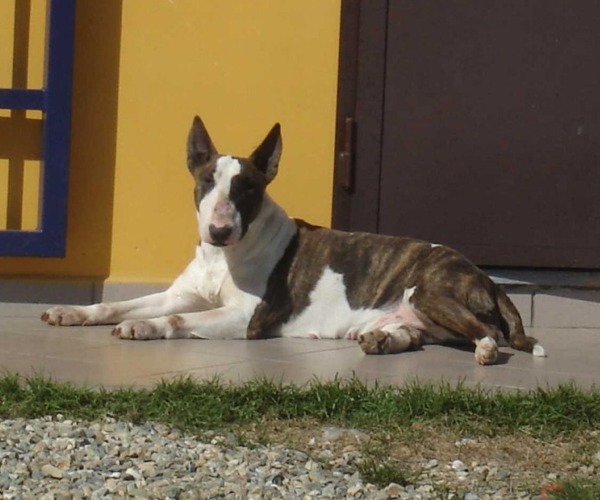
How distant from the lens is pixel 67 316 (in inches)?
275

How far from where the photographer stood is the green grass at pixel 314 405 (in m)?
4.84

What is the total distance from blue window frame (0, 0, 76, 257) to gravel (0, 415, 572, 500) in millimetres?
2745

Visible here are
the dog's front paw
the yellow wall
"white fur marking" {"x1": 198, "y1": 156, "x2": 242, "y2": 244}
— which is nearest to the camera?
the dog's front paw

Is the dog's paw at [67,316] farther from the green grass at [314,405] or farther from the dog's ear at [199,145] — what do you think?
the green grass at [314,405]

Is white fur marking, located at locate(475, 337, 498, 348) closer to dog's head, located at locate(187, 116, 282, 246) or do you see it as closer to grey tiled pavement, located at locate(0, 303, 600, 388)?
grey tiled pavement, located at locate(0, 303, 600, 388)

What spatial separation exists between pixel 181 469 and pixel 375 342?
2.34 m

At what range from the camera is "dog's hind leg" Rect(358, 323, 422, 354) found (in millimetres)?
6461

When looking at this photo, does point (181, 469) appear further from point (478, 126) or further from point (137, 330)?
point (478, 126)

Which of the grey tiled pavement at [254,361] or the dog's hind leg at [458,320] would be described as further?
the dog's hind leg at [458,320]

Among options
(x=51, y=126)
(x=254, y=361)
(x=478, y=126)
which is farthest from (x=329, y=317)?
(x=51, y=126)

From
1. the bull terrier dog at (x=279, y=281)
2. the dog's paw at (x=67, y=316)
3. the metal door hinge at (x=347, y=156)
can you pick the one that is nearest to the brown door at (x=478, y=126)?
the metal door hinge at (x=347, y=156)

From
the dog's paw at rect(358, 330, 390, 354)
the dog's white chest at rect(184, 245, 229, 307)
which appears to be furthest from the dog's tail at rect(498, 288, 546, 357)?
the dog's white chest at rect(184, 245, 229, 307)

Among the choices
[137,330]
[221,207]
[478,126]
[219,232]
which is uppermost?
[478,126]

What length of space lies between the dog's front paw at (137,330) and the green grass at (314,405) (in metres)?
1.43
